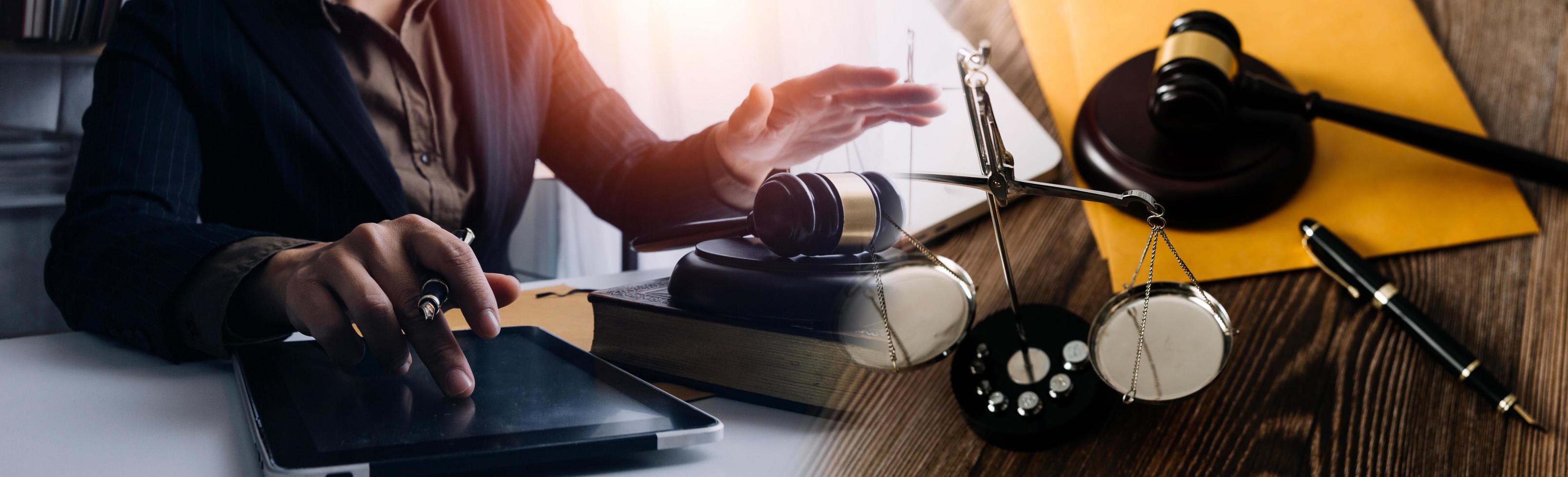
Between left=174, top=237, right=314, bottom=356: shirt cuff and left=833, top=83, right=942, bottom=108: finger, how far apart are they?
0.69 ft

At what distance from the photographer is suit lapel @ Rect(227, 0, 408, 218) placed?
12.6 inches

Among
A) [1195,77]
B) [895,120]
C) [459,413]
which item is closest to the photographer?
[459,413]

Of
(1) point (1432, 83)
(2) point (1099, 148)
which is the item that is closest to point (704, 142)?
(2) point (1099, 148)

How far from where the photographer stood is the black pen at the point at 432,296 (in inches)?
11.4

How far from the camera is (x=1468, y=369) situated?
0.44 metres

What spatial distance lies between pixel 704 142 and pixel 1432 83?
0.54 m

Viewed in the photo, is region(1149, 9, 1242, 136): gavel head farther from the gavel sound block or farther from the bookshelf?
the bookshelf

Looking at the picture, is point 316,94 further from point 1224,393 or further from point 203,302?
point 1224,393

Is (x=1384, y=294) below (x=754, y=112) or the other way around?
below

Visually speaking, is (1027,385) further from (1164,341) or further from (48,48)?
(48,48)

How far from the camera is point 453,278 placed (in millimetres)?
301

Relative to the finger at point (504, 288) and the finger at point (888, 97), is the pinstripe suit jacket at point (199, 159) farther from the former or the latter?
the finger at point (888, 97)

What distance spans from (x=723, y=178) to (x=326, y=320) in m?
0.15

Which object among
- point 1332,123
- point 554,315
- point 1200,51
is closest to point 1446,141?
point 1332,123
